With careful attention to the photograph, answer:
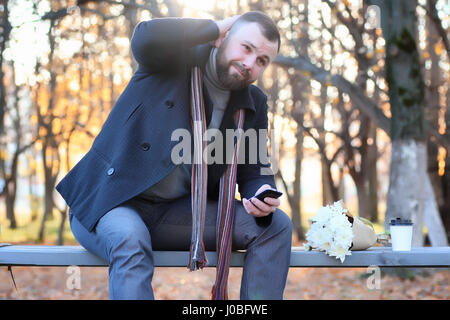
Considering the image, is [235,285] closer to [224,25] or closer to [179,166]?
[179,166]

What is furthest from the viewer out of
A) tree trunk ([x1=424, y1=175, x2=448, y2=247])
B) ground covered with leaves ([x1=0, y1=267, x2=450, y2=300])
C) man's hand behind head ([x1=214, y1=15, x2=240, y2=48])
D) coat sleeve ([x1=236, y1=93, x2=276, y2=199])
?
ground covered with leaves ([x1=0, y1=267, x2=450, y2=300])

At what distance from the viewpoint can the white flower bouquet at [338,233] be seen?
129 inches

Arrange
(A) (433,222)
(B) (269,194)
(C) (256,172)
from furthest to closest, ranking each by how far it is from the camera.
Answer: (A) (433,222) → (C) (256,172) → (B) (269,194)

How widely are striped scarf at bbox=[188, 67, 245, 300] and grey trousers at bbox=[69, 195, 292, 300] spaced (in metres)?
0.07

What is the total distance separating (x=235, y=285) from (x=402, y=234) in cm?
691

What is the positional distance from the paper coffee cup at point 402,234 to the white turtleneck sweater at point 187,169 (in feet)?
4.02

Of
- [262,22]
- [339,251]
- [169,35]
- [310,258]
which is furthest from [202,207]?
[262,22]

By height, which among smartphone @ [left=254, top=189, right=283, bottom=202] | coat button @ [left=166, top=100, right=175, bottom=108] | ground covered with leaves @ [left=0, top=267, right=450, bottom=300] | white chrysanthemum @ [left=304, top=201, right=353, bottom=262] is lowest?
ground covered with leaves @ [left=0, top=267, right=450, bottom=300]

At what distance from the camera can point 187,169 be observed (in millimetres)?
3219

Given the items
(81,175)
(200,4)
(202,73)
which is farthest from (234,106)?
(200,4)

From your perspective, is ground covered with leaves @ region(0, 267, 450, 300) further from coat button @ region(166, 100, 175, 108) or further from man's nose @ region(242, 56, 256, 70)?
man's nose @ region(242, 56, 256, 70)

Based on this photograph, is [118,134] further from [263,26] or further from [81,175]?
[263,26]

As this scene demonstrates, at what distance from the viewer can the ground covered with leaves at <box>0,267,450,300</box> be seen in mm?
7855

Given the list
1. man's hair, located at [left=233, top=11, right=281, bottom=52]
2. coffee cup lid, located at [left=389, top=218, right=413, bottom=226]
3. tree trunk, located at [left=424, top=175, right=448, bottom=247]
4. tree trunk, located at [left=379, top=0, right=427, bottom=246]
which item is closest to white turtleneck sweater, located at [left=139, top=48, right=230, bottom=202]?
man's hair, located at [left=233, top=11, right=281, bottom=52]
